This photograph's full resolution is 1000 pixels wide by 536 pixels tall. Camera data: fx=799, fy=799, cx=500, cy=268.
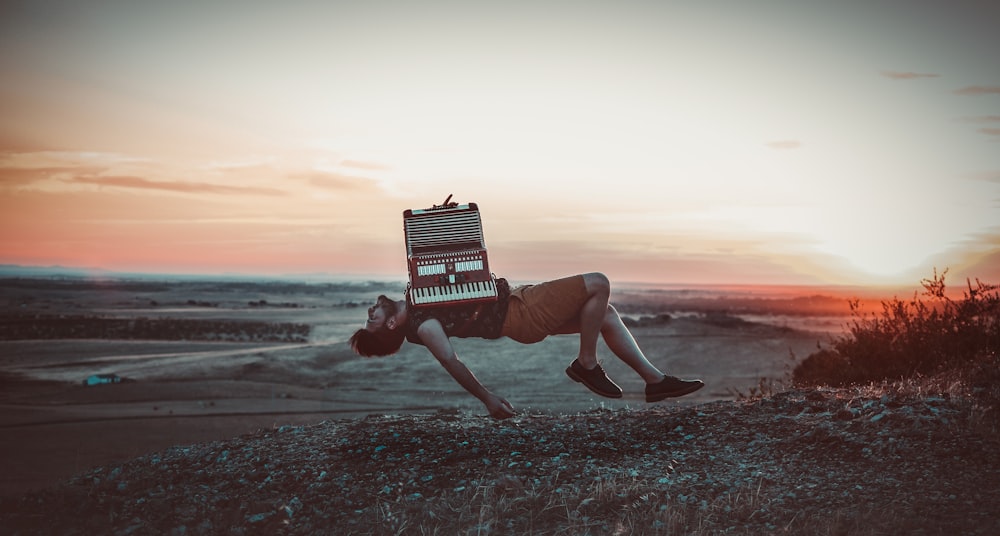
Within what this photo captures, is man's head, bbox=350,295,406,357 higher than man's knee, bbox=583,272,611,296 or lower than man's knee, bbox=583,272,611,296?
lower

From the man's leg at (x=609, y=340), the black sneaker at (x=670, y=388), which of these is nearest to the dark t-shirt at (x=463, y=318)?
the man's leg at (x=609, y=340)

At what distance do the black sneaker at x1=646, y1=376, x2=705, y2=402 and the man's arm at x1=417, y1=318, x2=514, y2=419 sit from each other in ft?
4.16

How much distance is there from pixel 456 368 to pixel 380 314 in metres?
0.85

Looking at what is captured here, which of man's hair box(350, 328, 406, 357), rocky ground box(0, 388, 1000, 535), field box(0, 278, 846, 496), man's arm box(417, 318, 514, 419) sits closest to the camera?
rocky ground box(0, 388, 1000, 535)

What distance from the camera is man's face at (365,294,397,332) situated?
658cm

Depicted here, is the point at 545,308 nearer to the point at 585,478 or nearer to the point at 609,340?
the point at 609,340

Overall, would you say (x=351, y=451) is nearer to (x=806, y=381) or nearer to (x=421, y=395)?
(x=806, y=381)

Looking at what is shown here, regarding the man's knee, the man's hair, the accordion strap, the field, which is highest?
the man's knee

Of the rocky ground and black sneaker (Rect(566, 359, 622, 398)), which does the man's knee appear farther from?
the rocky ground

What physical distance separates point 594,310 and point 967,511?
115 inches

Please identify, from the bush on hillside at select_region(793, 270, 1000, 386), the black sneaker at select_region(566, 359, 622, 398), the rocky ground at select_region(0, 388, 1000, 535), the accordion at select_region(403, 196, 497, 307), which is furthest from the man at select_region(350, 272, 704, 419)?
the bush on hillside at select_region(793, 270, 1000, 386)

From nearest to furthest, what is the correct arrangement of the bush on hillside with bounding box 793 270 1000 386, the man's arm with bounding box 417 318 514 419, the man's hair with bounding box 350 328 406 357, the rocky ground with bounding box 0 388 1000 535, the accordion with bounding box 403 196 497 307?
the rocky ground with bounding box 0 388 1000 535 < the man's arm with bounding box 417 318 514 419 < the accordion with bounding box 403 196 497 307 < the man's hair with bounding box 350 328 406 357 < the bush on hillside with bounding box 793 270 1000 386

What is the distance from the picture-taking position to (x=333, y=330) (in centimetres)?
2806

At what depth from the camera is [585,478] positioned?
19.0ft
